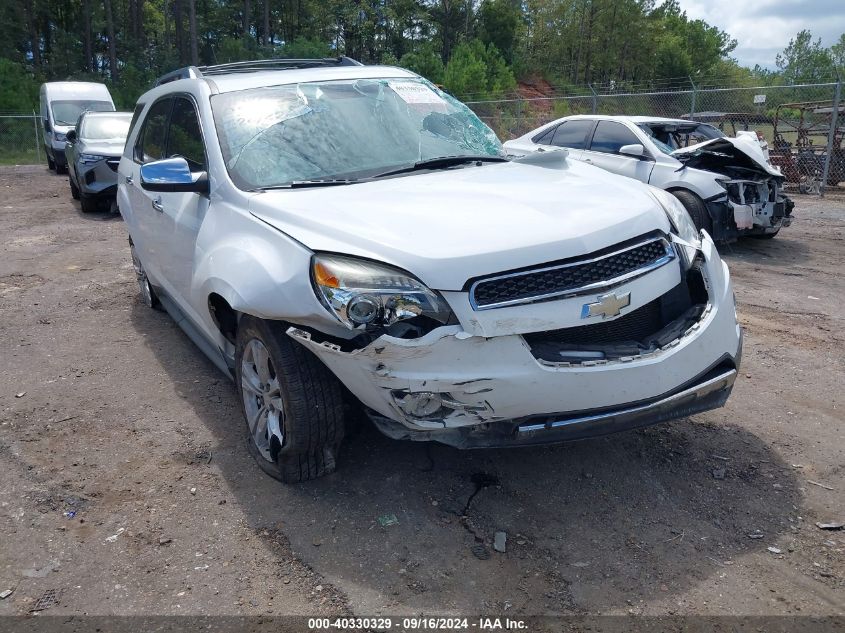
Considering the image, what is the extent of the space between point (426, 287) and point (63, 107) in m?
21.0

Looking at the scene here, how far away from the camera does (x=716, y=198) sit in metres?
8.46

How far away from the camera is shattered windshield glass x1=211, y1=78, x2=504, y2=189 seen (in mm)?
3627

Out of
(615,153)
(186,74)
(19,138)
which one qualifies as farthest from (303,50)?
(186,74)

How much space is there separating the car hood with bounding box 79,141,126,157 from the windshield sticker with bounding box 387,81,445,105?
30.2 ft

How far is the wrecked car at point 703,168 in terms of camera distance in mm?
8484

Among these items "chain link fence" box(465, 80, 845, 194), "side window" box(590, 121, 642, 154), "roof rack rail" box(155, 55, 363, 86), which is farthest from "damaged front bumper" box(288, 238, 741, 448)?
"chain link fence" box(465, 80, 845, 194)

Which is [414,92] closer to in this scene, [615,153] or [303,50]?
[615,153]

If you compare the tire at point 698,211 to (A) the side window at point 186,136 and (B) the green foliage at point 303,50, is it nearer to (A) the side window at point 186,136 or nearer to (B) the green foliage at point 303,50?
(A) the side window at point 186,136

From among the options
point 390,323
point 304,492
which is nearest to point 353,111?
point 390,323

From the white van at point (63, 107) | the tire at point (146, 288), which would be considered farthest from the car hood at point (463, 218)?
→ the white van at point (63, 107)

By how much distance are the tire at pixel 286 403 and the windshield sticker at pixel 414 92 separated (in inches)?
70.9

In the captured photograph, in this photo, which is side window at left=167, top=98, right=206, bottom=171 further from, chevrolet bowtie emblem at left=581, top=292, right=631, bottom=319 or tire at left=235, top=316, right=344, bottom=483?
chevrolet bowtie emblem at left=581, top=292, right=631, bottom=319

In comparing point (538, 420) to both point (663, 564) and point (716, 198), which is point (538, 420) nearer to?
point (663, 564)

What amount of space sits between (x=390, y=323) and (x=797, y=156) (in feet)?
48.6
